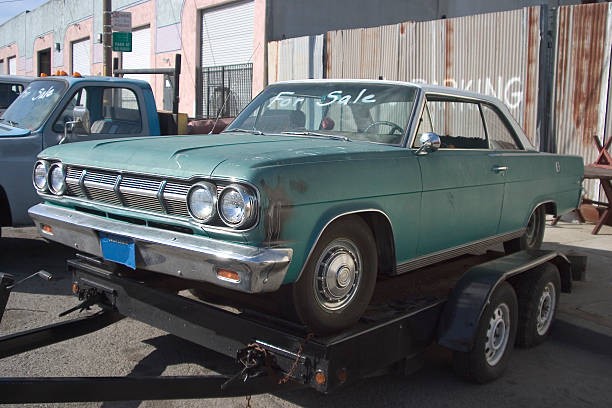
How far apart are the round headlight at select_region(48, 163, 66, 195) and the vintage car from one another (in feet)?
0.04

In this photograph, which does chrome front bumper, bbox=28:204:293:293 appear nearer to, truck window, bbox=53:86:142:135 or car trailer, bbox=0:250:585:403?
car trailer, bbox=0:250:585:403

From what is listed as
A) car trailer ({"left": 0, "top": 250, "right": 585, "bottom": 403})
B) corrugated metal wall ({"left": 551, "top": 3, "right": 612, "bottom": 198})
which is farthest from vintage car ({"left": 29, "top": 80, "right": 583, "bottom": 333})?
corrugated metal wall ({"left": 551, "top": 3, "right": 612, "bottom": 198})

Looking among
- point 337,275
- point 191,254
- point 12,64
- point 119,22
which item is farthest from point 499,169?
point 12,64

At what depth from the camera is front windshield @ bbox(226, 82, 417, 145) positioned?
420 centimetres

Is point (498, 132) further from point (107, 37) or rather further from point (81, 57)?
point (81, 57)

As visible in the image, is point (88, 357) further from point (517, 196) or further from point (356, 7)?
point (356, 7)

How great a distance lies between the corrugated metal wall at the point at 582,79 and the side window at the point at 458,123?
16.8 feet

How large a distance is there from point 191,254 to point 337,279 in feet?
2.56

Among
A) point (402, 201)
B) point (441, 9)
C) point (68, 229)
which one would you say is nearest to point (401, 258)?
point (402, 201)

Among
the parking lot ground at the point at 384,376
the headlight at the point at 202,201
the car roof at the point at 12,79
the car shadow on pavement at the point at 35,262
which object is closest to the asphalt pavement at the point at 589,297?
the parking lot ground at the point at 384,376

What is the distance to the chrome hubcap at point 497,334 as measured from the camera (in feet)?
13.4

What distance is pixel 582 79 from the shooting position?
941cm

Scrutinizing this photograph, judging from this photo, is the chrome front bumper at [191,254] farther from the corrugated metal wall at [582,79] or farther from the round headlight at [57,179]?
the corrugated metal wall at [582,79]

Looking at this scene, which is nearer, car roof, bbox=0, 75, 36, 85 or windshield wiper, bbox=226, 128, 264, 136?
windshield wiper, bbox=226, 128, 264, 136
